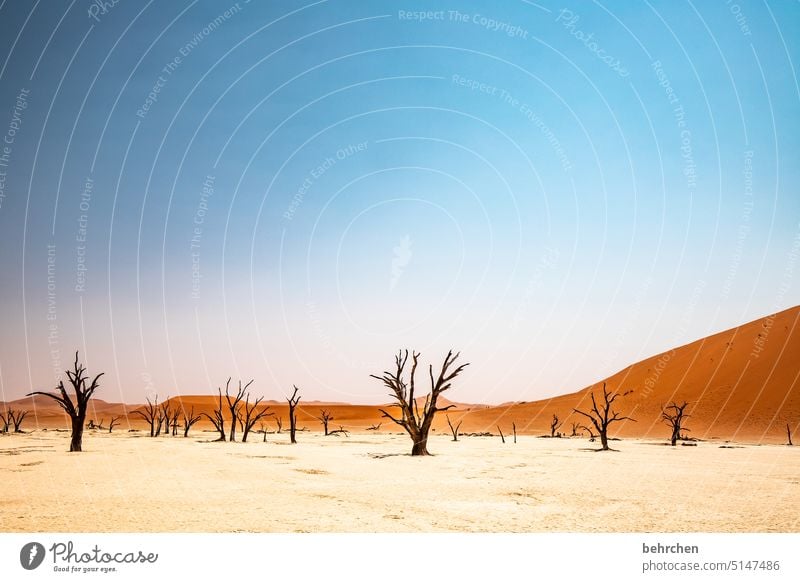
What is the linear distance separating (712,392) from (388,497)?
258 ft

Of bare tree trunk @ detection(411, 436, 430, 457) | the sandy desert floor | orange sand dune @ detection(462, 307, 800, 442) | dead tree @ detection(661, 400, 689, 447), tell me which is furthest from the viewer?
orange sand dune @ detection(462, 307, 800, 442)

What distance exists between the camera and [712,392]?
77.5 metres

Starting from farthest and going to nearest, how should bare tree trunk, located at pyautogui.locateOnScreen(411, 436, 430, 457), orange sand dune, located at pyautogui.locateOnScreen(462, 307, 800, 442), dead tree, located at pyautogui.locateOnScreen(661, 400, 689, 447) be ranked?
orange sand dune, located at pyautogui.locateOnScreen(462, 307, 800, 442)
dead tree, located at pyautogui.locateOnScreen(661, 400, 689, 447)
bare tree trunk, located at pyautogui.locateOnScreen(411, 436, 430, 457)

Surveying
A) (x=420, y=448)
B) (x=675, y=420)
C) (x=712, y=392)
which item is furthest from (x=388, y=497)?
(x=712, y=392)

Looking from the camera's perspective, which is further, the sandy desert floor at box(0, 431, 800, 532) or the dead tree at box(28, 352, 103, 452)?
the dead tree at box(28, 352, 103, 452)

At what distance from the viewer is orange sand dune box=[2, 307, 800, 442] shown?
63969mm

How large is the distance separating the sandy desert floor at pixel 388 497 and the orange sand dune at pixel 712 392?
2663 centimetres

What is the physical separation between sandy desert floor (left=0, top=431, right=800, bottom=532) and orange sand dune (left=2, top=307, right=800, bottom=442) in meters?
26.6

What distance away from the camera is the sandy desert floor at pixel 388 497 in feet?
38.3

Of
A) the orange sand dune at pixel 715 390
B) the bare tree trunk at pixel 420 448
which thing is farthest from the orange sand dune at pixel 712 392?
the bare tree trunk at pixel 420 448

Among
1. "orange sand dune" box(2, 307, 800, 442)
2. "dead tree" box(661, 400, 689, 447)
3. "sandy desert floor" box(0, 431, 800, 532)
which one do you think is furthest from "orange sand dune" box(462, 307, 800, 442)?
"sandy desert floor" box(0, 431, 800, 532)

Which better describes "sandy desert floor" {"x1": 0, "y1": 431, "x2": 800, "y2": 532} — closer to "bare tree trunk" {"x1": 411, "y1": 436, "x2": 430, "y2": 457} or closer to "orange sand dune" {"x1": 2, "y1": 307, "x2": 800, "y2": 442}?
"bare tree trunk" {"x1": 411, "y1": 436, "x2": 430, "y2": 457}

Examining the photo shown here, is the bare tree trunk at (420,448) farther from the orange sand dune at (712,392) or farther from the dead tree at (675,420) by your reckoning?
the dead tree at (675,420)

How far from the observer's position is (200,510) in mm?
12797
